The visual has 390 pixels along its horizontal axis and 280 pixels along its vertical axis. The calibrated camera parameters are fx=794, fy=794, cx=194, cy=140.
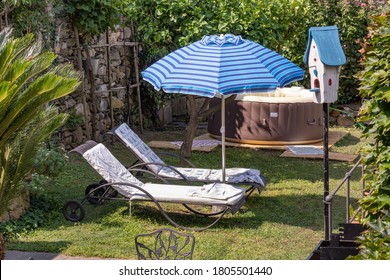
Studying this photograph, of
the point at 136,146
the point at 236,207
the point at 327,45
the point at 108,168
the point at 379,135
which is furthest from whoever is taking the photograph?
the point at 136,146

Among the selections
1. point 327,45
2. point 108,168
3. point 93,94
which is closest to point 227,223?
point 108,168

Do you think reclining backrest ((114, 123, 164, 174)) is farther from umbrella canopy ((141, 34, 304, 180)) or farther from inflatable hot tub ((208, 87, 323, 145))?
inflatable hot tub ((208, 87, 323, 145))

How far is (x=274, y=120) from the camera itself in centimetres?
1434

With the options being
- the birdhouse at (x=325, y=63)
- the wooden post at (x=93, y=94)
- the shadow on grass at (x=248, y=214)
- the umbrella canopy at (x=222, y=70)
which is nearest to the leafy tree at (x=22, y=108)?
the shadow on grass at (x=248, y=214)

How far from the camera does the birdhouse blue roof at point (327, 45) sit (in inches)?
299

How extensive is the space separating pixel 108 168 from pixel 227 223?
1.66 meters

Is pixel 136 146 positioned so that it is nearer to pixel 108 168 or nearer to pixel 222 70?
pixel 108 168

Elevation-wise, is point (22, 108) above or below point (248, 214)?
above

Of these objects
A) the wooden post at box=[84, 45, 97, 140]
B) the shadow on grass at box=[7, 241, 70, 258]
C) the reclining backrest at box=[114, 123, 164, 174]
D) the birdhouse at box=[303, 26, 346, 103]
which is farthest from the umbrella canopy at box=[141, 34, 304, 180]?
the wooden post at box=[84, 45, 97, 140]

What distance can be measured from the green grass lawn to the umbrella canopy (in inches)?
39.0

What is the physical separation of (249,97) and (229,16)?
2.11 m

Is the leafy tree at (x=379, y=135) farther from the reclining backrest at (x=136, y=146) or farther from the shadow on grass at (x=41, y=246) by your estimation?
the reclining backrest at (x=136, y=146)

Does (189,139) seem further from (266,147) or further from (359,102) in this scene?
(359,102)
